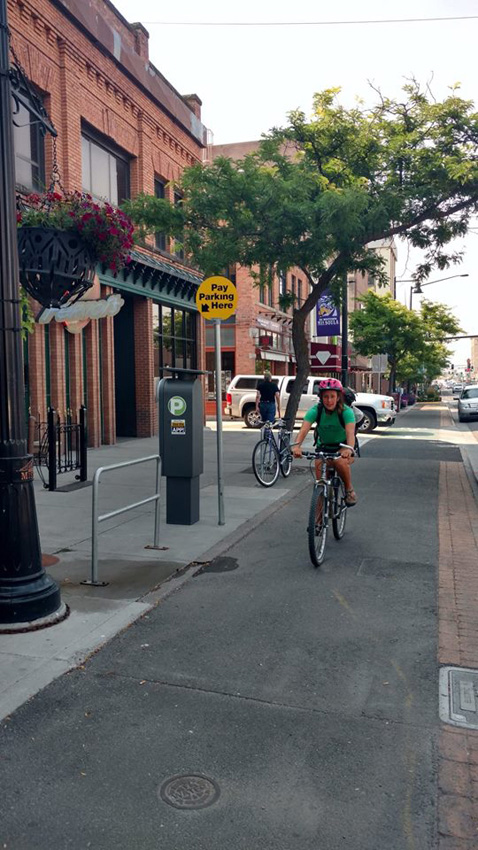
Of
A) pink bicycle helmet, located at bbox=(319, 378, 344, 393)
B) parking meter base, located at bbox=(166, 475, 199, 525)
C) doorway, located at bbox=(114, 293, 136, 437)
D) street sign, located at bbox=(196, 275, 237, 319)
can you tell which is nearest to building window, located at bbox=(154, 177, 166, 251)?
doorway, located at bbox=(114, 293, 136, 437)

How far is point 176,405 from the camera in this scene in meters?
7.76

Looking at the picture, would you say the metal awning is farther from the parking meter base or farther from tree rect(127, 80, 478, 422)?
the parking meter base

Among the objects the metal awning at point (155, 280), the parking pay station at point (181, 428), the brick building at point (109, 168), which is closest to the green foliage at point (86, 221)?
the parking pay station at point (181, 428)

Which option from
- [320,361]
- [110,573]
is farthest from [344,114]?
[110,573]

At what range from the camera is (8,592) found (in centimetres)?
472

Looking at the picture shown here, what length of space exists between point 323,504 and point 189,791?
392cm

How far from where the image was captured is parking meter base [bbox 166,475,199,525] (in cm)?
807

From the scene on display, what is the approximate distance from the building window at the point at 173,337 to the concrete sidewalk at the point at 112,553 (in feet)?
24.9

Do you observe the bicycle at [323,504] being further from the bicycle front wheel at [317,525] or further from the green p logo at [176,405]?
the green p logo at [176,405]

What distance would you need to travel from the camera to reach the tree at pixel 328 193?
1147 centimetres

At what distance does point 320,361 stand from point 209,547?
971cm

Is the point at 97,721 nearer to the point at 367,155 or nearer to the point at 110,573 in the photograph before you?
the point at 110,573

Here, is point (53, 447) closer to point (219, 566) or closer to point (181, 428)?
point (181, 428)

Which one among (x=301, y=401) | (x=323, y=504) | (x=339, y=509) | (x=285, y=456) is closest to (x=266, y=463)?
(x=285, y=456)
